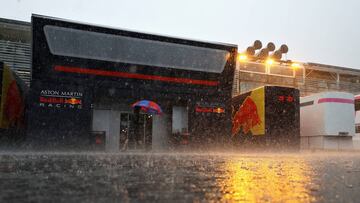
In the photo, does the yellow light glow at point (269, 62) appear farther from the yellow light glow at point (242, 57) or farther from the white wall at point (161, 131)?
the white wall at point (161, 131)

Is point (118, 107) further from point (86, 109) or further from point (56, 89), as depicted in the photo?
point (56, 89)

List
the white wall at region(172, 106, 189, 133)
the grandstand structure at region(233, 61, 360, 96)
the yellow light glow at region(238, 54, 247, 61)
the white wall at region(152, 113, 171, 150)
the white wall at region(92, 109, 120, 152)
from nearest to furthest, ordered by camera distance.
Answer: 1. the white wall at region(92, 109, 120, 152)
2. the white wall at region(172, 106, 189, 133)
3. the white wall at region(152, 113, 171, 150)
4. the yellow light glow at region(238, 54, 247, 61)
5. the grandstand structure at region(233, 61, 360, 96)

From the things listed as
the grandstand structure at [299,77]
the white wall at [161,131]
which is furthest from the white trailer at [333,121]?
the grandstand structure at [299,77]

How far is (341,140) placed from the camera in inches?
674

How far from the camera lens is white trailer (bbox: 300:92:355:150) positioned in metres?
16.9

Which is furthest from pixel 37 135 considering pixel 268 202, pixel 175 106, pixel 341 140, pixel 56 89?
pixel 341 140

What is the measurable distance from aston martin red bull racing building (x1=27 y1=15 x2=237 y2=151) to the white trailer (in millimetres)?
5217

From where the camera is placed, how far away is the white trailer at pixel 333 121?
55.5 ft

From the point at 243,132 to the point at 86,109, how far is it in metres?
6.85

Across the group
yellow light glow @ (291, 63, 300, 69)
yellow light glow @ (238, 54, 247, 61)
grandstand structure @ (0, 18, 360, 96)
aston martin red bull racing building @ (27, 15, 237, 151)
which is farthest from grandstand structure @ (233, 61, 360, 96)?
aston martin red bull racing building @ (27, 15, 237, 151)

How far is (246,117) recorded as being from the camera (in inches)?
633

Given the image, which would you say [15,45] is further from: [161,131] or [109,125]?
[161,131]

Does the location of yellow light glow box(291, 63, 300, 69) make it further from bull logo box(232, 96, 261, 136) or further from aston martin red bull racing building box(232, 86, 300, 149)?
aston martin red bull racing building box(232, 86, 300, 149)

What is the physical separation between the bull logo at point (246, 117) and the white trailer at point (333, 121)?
3.88 m
